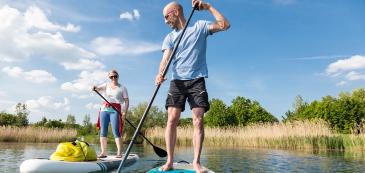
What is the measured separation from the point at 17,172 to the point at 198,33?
3.71m

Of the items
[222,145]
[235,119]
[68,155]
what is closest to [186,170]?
[68,155]

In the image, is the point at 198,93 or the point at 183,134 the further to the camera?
the point at 183,134

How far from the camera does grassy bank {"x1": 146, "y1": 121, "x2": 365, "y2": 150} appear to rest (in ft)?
57.9

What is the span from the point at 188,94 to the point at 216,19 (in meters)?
0.87

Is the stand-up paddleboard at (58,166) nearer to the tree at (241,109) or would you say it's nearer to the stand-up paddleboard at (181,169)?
the stand-up paddleboard at (181,169)

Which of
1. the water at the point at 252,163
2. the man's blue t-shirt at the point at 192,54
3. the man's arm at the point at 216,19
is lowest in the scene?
the water at the point at 252,163

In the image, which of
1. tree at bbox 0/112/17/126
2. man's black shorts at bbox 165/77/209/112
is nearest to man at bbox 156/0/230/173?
man's black shorts at bbox 165/77/209/112

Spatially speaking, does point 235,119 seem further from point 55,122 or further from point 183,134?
point 183,134

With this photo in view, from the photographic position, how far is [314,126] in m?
18.1

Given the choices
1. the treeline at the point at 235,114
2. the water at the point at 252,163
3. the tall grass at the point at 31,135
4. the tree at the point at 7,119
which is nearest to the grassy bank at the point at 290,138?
the water at the point at 252,163

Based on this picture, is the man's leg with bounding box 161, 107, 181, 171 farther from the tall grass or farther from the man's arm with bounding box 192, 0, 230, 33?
the tall grass

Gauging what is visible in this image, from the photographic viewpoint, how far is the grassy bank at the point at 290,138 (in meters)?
17.6

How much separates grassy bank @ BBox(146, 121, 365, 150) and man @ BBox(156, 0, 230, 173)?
551 inches

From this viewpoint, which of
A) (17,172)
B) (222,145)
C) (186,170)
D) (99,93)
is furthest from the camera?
(222,145)
